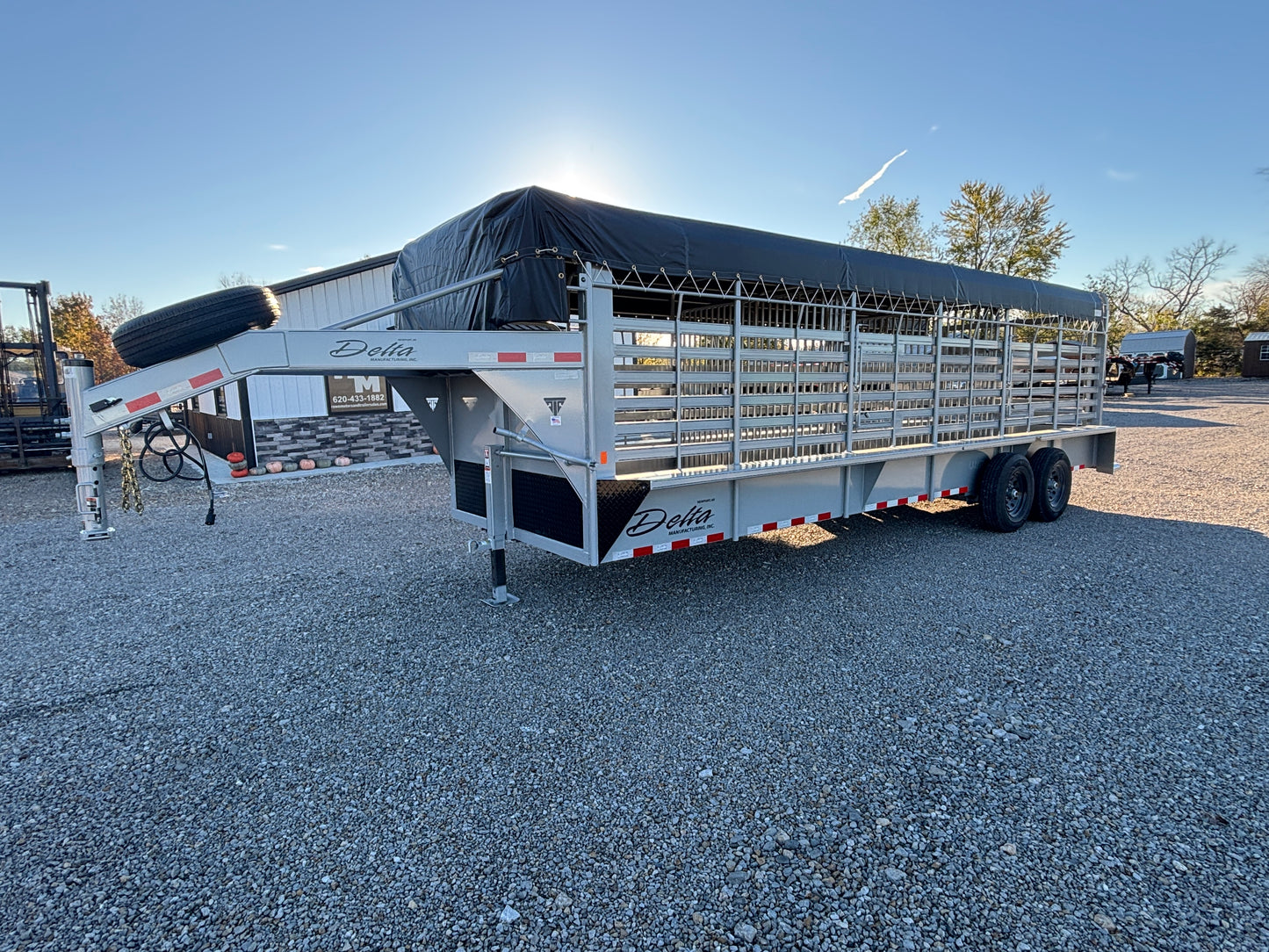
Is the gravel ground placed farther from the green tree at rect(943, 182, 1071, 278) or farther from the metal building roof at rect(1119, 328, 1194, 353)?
the metal building roof at rect(1119, 328, 1194, 353)

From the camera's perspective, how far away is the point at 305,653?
4.27 meters

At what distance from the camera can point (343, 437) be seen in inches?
494

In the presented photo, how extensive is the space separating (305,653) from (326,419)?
9.15 meters

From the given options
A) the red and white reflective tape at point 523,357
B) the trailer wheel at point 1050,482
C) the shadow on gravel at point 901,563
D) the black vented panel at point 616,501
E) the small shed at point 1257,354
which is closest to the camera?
the red and white reflective tape at point 523,357

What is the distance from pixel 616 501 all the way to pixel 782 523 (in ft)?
5.19

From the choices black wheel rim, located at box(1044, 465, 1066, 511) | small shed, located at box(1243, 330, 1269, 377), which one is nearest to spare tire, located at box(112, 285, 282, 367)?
black wheel rim, located at box(1044, 465, 1066, 511)

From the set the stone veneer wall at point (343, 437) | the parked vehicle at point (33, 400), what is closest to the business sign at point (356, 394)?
the stone veneer wall at point (343, 437)

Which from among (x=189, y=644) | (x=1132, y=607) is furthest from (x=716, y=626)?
(x=189, y=644)

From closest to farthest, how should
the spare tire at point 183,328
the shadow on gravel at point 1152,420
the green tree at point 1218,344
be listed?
1. the spare tire at point 183,328
2. the shadow on gravel at point 1152,420
3. the green tree at point 1218,344

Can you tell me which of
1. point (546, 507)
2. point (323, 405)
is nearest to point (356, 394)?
point (323, 405)

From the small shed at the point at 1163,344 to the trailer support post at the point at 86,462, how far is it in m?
49.7

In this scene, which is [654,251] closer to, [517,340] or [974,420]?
[517,340]

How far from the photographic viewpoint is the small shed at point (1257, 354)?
38906 mm

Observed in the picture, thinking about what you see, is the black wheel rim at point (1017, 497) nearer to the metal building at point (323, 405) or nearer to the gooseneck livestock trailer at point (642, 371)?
the gooseneck livestock trailer at point (642, 371)
